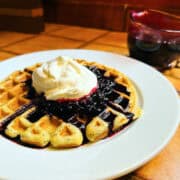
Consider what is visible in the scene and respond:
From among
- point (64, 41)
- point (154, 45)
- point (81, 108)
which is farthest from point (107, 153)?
point (64, 41)

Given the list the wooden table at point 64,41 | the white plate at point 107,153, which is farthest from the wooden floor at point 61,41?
the white plate at point 107,153

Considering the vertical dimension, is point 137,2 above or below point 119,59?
above

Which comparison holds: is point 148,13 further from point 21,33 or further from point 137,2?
point 21,33

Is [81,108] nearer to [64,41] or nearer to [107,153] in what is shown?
[107,153]

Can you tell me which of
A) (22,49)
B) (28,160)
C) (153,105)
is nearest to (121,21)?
(22,49)

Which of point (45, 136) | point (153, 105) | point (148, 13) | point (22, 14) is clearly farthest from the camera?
point (22, 14)

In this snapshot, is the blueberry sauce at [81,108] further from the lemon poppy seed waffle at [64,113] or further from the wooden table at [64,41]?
the wooden table at [64,41]
